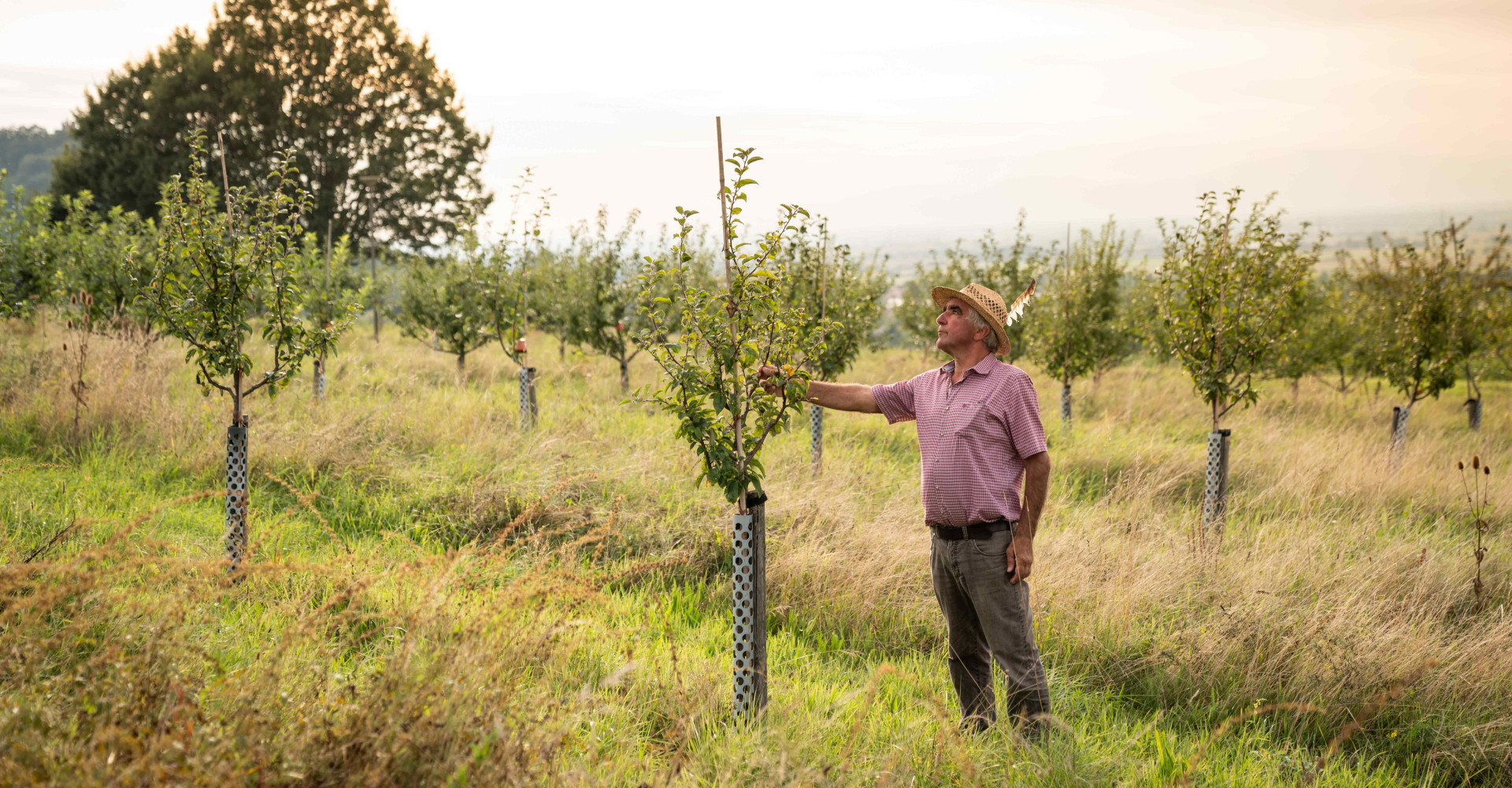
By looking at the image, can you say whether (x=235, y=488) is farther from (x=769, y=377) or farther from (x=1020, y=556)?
(x=1020, y=556)

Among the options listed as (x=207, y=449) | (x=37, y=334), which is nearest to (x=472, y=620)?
(x=207, y=449)

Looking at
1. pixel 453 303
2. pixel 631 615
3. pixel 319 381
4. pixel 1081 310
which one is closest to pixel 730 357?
pixel 631 615

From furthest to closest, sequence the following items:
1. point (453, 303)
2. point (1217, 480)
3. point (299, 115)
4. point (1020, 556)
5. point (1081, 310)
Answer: point (299, 115) → point (453, 303) → point (1081, 310) → point (1217, 480) → point (1020, 556)

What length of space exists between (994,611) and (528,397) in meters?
7.49

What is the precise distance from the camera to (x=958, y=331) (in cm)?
371

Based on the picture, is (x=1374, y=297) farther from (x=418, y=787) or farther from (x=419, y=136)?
(x=419, y=136)

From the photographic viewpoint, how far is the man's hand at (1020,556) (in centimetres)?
346

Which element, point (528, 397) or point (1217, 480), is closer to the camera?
point (1217, 480)

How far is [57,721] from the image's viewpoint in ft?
8.40

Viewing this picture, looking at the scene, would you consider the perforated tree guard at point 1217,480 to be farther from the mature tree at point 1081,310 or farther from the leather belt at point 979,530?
the mature tree at point 1081,310

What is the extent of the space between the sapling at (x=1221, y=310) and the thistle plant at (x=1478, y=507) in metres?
1.69

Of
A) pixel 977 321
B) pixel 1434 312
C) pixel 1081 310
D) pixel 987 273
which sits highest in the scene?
pixel 987 273

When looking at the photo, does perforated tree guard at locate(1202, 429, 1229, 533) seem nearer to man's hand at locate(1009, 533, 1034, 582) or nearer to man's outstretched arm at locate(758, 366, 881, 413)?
man's hand at locate(1009, 533, 1034, 582)

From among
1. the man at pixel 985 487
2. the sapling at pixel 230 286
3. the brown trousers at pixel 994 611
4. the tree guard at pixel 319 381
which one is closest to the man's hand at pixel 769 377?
the man at pixel 985 487
